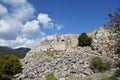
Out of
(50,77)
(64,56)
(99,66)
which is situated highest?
(64,56)

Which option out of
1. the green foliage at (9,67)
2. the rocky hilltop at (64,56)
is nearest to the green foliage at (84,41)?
the rocky hilltop at (64,56)

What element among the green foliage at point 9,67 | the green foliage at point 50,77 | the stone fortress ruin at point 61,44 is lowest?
the green foliage at point 50,77

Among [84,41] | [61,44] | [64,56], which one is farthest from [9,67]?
[84,41]

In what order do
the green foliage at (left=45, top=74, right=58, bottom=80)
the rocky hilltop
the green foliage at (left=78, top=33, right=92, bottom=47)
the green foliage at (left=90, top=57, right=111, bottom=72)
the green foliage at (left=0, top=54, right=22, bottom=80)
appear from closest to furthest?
the green foliage at (left=45, top=74, right=58, bottom=80) < the rocky hilltop < the green foliage at (left=90, top=57, right=111, bottom=72) < the green foliage at (left=0, top=54, right=22, bottom=80) < the green foliage at (left=78, top=33, right=92, bottom=47)

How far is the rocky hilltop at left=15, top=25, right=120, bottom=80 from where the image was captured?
139 feet

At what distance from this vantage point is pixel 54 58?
5047 centimetres

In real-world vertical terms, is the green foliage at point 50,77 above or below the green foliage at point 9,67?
below

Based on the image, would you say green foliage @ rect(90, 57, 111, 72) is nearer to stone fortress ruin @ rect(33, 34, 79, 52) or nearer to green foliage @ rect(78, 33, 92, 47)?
green foliage @ rect(78, 33, 92, 47)

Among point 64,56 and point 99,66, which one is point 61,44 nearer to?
point 64,56

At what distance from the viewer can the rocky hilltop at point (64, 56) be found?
4249 centimetres

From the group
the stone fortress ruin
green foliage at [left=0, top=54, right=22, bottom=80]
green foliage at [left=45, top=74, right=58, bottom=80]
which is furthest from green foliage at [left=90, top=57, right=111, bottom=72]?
the stone fortress ruin

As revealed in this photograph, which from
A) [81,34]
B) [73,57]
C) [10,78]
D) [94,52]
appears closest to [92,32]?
[81,34]

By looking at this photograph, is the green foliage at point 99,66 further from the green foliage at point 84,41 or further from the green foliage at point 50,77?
the green foliage at point 84,41

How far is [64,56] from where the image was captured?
50.0 meters
